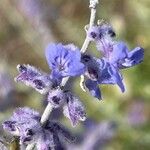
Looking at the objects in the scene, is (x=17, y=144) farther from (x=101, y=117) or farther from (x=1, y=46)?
(x=1, y=46)

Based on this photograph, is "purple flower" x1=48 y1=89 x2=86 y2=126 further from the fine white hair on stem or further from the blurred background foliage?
the blurred background foliage

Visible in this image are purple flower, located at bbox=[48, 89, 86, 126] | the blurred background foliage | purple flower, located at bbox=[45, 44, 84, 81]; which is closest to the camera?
purple flower, located at bbox=[45, 44, 84, 81]

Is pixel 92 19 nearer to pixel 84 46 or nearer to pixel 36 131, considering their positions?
pixel 84 46

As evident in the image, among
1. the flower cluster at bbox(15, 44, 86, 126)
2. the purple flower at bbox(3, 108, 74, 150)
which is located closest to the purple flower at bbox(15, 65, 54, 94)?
the flower cluster at bbox(15, 44, 86, 126)

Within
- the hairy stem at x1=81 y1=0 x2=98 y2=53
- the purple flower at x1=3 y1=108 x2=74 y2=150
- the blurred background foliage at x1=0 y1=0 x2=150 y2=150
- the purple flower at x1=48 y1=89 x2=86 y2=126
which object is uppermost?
the blurred background foliage at x1=0 y1=0 x2=150 y2=150

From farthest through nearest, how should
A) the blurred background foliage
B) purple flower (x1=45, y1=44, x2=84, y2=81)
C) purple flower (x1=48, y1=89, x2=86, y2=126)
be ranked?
the blurred background foliage
purple flower (x1=48, y1=89, x2=86, y2=126)
purple flower (x1=45, y1=44, x2=84, y2=81)

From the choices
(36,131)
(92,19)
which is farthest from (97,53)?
(92,19)
